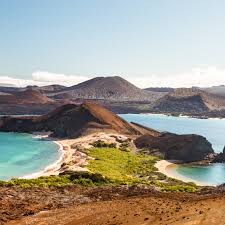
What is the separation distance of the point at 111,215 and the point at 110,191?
9204 mm

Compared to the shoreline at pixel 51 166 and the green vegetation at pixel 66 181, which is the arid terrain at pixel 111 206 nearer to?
the green vegetation at pixel 66 181

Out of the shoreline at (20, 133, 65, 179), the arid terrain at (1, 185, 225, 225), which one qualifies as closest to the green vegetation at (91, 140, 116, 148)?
the shoreline at (20, 133, 65, 179)

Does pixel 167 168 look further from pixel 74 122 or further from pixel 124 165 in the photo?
pixel 74 122

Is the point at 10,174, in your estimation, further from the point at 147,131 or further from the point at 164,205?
the point at 147,131

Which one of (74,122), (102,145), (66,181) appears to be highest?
(74,122)

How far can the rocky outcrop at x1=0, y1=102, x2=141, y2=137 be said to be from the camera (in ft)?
491

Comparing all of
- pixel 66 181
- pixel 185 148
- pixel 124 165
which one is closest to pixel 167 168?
pixel 124 165

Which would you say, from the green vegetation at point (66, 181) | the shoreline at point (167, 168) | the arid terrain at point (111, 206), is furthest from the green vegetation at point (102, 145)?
the arid terrain at point (111, 206)

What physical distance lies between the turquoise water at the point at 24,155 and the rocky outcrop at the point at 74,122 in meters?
11.5

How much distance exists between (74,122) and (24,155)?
47705mm

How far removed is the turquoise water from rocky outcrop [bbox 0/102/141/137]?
1148 cm

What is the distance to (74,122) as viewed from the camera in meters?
156

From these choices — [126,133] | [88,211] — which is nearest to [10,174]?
[88,211]

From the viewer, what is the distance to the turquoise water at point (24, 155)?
3322 inches
